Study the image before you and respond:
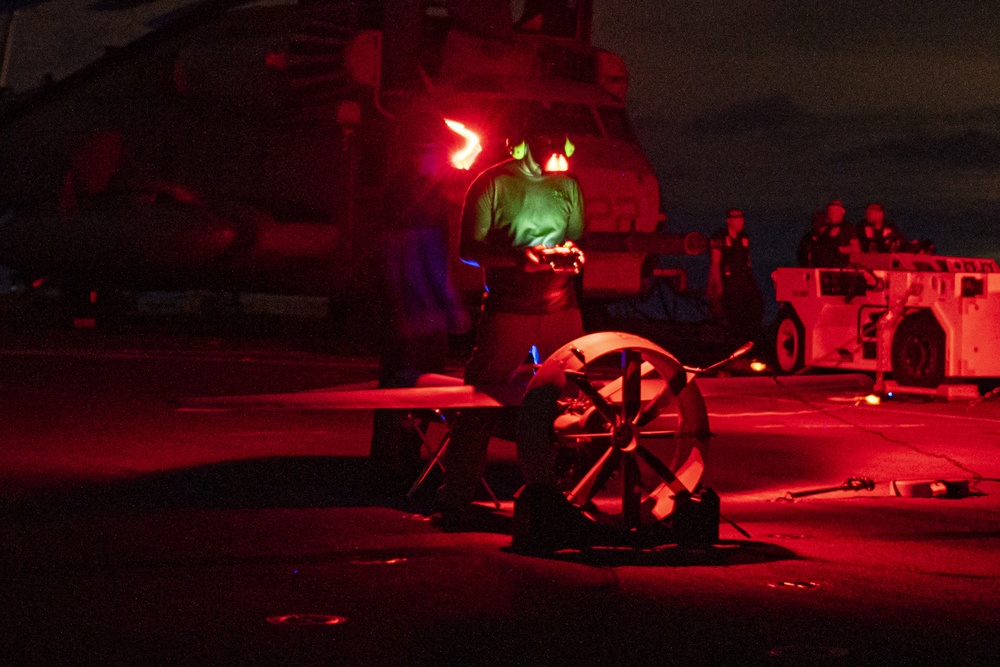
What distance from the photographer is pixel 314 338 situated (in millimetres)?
23703

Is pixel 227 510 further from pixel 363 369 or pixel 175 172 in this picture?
pixel 175 172

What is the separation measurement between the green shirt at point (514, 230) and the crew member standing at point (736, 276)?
11539 mm

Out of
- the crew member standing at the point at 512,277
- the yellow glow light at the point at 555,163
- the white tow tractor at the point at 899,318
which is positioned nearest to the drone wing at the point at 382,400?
the crew member standing at the point at 512,277

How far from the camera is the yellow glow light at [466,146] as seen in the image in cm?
721

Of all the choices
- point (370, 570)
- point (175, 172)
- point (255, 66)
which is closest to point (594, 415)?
point (370, 570)

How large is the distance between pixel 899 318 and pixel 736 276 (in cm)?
360

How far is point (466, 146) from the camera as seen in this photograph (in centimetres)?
729

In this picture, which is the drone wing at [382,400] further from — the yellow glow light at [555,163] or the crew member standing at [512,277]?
the yellow glow light at [555,163]

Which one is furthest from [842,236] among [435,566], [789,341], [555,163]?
[435,566]

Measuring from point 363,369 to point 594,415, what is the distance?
1037 cm

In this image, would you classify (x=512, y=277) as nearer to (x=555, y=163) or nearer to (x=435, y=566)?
(x=555, y=163)

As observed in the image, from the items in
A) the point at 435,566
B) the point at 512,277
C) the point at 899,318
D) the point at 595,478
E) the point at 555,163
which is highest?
the point at 555,163

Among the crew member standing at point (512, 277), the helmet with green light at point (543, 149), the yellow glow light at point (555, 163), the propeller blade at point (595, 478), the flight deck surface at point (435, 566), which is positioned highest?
the helmet with green light at point (543, 149)

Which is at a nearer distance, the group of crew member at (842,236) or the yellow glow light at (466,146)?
the yellow glow light at (466,146)
